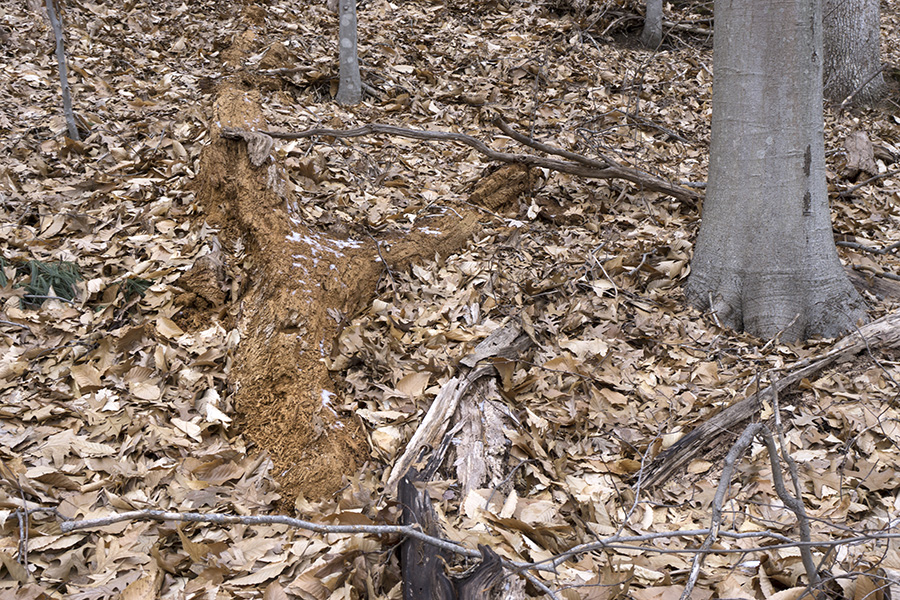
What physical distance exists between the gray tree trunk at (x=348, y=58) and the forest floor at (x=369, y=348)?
0.17 metres

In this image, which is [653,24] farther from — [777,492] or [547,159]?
[777,492]

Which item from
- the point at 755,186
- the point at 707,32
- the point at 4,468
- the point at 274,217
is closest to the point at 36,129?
the point at 274,217

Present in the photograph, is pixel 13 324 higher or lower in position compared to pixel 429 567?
higher

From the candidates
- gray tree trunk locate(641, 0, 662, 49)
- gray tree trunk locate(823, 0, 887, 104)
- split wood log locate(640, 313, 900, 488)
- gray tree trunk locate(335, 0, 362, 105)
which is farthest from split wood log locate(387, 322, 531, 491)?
gray tree trunk locate(641, 0, 662, 49)

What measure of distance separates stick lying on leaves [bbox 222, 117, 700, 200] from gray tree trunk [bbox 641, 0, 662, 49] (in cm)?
371

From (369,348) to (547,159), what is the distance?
2228mm

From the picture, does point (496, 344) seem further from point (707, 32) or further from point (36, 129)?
point (707, 32)

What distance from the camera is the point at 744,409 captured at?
2.73 metres

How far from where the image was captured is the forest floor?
2240 mm

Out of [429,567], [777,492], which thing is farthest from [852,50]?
[429,567]

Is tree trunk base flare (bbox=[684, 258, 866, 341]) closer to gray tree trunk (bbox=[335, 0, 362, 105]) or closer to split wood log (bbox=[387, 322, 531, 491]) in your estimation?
split wood log (bbox=[387, 322, 531, 491])

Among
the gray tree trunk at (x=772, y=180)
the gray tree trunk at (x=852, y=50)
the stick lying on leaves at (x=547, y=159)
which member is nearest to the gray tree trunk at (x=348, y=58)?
the stick lying on leaves at (x=547, y=159)

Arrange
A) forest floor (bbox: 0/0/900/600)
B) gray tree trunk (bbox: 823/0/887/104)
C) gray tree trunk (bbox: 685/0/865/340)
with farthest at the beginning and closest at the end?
gray tree trunk (bbox: 823/0/887/104)
gray tree trunk (bbox: 685/0/865/340)
forest floor (bbox: 0/0/900/600)

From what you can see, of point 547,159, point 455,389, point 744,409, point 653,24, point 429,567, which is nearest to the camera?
point 429,567
